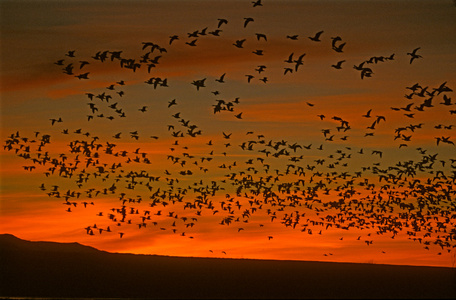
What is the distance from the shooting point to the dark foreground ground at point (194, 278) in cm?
9594

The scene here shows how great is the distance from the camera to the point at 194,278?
124 metres

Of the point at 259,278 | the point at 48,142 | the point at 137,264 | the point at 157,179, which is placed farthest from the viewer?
the point at 137,264

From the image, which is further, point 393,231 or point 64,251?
point 64,251

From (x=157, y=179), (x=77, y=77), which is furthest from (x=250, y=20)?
(x=157, y=179)

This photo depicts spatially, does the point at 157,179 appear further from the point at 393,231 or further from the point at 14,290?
the point at 14,290

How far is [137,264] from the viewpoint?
151 meters

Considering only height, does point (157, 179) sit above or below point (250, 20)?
below

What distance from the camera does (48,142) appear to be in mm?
59625

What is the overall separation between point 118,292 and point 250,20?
52775 mm

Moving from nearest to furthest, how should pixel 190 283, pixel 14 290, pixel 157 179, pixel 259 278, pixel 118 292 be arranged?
pixel 157 179, pixel 118 292, pixel 14 290, pixel 190 283, pixel 259 278

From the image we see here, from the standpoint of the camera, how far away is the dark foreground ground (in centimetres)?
9594

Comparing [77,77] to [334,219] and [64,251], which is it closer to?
[334,219]

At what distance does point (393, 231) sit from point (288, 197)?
17161 millimetres

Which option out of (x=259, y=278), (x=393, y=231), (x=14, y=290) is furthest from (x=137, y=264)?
(x=393, y=231)
